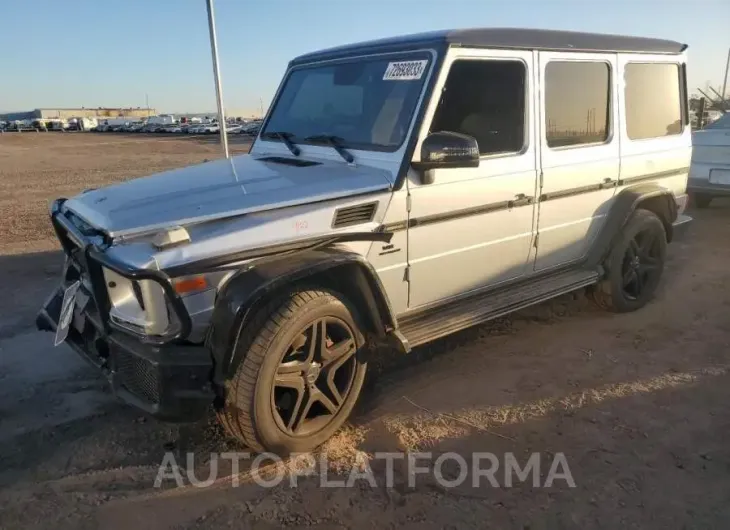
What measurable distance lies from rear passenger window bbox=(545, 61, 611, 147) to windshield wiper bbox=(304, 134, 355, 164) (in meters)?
1.52

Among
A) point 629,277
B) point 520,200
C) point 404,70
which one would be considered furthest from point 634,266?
point 404,70

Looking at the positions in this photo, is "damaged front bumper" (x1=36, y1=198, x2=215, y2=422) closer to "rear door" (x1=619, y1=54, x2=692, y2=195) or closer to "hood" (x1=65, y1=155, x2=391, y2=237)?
"hood" (x1=65, y1=155, x2=391, y2=237)

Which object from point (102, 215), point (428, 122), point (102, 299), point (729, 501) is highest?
point (428, 122)

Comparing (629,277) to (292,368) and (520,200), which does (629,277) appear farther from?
(292,368)

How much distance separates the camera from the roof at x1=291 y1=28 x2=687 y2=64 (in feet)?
12.0

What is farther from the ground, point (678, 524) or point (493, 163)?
point (493, 163)

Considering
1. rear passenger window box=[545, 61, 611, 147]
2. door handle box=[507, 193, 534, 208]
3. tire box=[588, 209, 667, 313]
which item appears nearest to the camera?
door handle box=[507, 193, 534, 208]

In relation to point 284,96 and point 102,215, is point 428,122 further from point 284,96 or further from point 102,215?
point 102,215

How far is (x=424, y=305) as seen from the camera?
150 inches

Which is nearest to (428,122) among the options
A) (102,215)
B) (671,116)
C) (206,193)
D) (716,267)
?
(206,193)

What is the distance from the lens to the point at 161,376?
269 cm

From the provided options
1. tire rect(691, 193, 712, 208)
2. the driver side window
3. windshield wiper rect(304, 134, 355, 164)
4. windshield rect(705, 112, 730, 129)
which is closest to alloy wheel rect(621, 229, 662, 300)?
the driver side window

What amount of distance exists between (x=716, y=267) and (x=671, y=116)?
217 cm

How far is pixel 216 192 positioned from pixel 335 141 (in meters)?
0.98
